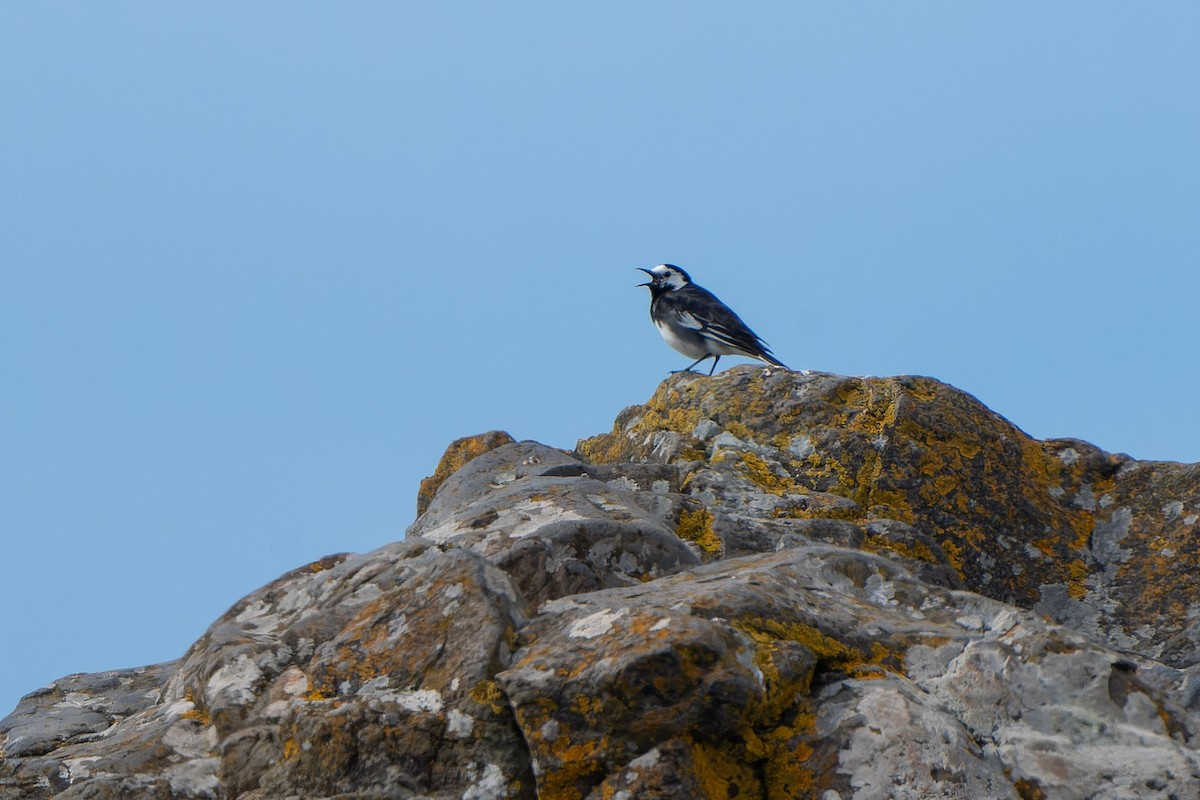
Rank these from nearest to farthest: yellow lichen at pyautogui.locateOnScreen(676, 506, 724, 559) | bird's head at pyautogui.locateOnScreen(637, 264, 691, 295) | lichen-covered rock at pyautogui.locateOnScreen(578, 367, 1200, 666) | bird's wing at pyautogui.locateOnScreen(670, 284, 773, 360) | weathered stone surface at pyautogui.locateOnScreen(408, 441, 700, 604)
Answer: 1. weathered stone surface at pyautogui.locateOnScreen(408, 441, 700, 604)
2. yellow lichen at pyautogui.locateOnScreen(676, 506, 724, 559)
3. lichen-covered rock at pyautogui.locateOnScreen(578, 367, 1200, 666)
4. bird's wing at pyautogui.locateOnScreen(670, 284, 773, 360)
5. bird's head at pyautogui.locateOnScreen(637, 264, 691, 295)

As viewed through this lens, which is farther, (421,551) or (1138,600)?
(1138,600)

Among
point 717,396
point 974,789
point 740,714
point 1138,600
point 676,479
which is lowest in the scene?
point 974,789

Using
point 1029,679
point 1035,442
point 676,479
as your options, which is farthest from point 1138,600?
point 1029,679

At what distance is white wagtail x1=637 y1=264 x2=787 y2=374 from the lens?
1608 centimetres

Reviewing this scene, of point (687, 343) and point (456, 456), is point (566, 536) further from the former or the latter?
point (687, 343)

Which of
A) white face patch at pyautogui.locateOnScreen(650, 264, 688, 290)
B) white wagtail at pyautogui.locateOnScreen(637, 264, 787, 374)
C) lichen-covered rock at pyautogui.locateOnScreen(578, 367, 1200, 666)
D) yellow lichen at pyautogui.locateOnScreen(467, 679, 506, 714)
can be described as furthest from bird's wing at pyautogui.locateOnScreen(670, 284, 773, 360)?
yellow lichen at pyautogui.locateOnScreen(467, 679, 506, 714)

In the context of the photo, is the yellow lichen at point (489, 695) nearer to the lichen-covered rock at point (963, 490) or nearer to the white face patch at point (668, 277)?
the lichen-covered rock at point (963, 490)

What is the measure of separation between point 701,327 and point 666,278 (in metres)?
2.54

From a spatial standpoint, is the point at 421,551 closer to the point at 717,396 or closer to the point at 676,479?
the point at 676,479

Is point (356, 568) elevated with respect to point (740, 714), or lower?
elevated

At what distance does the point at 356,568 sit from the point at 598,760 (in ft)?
6.68

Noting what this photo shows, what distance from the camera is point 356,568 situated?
5.73 m

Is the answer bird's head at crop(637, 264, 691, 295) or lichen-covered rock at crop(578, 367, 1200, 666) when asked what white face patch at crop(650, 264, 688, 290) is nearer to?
bird's head at crop(637, 264, 691, 295)

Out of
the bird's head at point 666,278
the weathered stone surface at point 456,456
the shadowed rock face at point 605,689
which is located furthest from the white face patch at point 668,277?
the shadowed rock face at point 605,689
